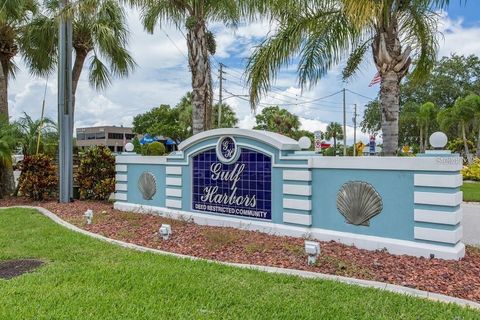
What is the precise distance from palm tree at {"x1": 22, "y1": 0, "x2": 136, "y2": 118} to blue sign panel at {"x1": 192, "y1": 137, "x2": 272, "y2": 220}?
5801 millimetres

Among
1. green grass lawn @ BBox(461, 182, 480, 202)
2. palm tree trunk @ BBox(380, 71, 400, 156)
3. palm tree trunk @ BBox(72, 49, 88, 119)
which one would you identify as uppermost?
palm tree trunk @ BBox(72, 49, 88, 119)

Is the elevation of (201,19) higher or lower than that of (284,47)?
higher

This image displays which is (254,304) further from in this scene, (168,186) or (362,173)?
(168,186)

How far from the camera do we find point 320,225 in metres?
7.13

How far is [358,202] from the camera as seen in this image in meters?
6.62

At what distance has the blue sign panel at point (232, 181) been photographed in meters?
7.72

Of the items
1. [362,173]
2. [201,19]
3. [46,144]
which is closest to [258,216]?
Result: [362,173]

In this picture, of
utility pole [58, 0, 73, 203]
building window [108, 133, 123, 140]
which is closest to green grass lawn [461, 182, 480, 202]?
utility pole [58, 0, 73, 203]

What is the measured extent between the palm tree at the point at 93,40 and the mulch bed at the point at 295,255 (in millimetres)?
6016

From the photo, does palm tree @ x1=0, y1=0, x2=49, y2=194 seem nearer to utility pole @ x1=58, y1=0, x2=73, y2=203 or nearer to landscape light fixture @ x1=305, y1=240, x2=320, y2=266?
utility pole @ x1=58, y1=0, x2=73, y2=203

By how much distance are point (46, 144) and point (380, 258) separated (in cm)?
1125

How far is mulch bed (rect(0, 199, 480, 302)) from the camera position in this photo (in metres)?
5.01

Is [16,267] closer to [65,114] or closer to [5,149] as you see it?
[65,114]

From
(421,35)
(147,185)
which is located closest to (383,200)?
(421,35)
